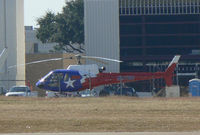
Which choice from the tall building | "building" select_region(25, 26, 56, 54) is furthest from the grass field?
"building" select_region(25, 26, 56, 54)

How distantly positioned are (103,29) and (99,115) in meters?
30.8

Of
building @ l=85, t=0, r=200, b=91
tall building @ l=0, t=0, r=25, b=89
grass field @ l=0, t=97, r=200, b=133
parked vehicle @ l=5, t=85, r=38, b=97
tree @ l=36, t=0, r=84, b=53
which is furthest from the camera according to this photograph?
tree @ l=36, t=0, r=84, b=53

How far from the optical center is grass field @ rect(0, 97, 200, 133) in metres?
22.9

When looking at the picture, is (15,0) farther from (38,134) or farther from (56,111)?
(38,134)

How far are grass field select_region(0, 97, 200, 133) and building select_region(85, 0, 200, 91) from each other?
22136 millimetres

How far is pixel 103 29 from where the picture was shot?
187 feet

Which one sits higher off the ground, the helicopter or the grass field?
the helicopter

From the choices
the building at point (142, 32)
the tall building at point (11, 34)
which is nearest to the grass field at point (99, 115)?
the building at point (142, 32)

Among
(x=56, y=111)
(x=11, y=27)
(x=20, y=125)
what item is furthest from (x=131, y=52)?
(x=20, y=125)

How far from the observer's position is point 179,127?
894 inches

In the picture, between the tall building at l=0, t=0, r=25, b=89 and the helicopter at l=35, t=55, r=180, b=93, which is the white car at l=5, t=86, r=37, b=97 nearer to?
the helicopter at l=35, t=55, r=180, b=93

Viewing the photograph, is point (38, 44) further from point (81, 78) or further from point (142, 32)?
point (81, 78)

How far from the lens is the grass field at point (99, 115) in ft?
75.3

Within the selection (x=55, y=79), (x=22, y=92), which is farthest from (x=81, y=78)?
(x=22, y=92)
